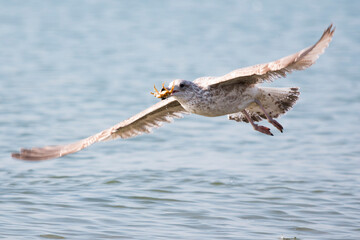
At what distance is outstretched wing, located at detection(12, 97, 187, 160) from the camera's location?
25.7ft

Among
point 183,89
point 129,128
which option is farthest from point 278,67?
point 129,128

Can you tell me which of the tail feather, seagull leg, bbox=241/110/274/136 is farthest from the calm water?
the tail feather

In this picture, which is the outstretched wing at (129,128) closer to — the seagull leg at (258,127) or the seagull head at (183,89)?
the seagull head at (183,89)

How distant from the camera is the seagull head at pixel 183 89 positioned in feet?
24.7

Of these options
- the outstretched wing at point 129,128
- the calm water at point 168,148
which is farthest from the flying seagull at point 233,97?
the calm water at point 168,148

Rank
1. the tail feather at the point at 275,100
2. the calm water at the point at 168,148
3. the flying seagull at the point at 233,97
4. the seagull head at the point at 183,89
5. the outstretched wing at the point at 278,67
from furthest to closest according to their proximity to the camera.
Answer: the calm water at the point at 168,148
the tail feather at the point at 275,100
the seagull head at the point at 183,89
the flying seagull at the point at 233,97
the outstretched wing at the point at 278,67

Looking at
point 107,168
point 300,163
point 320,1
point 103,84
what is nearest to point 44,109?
point 103,84

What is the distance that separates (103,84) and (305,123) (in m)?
6.21

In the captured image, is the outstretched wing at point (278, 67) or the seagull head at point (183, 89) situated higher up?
the outstretched wing at point (278, 67)

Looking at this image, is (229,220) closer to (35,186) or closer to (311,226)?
(311,226)

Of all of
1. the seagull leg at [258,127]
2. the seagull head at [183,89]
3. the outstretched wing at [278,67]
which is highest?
the outstretched wing at [278,67]

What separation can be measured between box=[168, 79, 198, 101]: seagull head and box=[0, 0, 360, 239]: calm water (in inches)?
61.8

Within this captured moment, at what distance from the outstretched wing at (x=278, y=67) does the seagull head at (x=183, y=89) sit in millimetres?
233

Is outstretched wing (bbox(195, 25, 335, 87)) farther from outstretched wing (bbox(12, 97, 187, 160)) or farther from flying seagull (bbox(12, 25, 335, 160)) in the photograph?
outstretched wing (bbox(12, 97, 187, 160))
